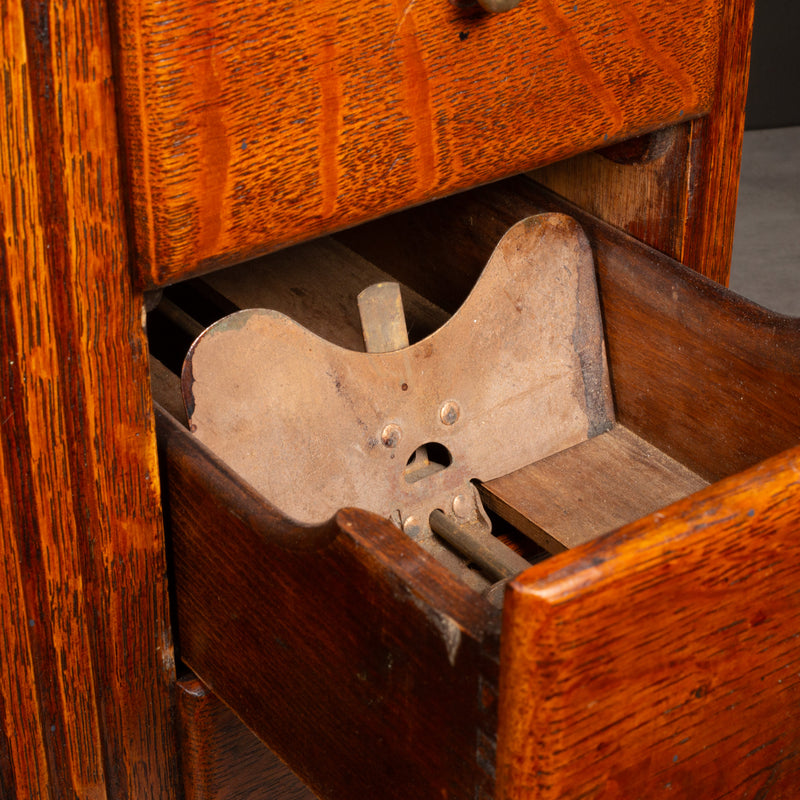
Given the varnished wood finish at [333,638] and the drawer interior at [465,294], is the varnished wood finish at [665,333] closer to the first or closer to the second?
the drawer interior at [465,294]

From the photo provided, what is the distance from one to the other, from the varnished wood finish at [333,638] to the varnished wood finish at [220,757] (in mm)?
36

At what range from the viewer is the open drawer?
0.51 metres

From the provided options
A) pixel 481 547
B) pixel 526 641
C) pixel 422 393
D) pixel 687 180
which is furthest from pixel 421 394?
pixel 526 641

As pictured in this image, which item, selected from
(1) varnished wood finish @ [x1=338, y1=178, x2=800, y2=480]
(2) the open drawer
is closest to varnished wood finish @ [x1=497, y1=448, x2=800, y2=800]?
(2) the open drawer

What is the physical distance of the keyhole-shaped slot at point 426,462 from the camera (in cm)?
85

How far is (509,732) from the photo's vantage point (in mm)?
510

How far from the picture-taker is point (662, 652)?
54cm

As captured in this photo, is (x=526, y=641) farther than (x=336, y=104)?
No

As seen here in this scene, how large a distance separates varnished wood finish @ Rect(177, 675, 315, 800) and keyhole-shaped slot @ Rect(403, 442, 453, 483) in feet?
0.61

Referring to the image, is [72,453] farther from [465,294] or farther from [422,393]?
[465,294]

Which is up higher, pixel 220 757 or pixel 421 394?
pixel 421 394

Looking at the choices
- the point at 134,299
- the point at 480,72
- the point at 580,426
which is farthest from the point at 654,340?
the point at 134,299

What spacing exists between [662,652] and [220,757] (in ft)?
1.20

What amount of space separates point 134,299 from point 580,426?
369 millimetres
